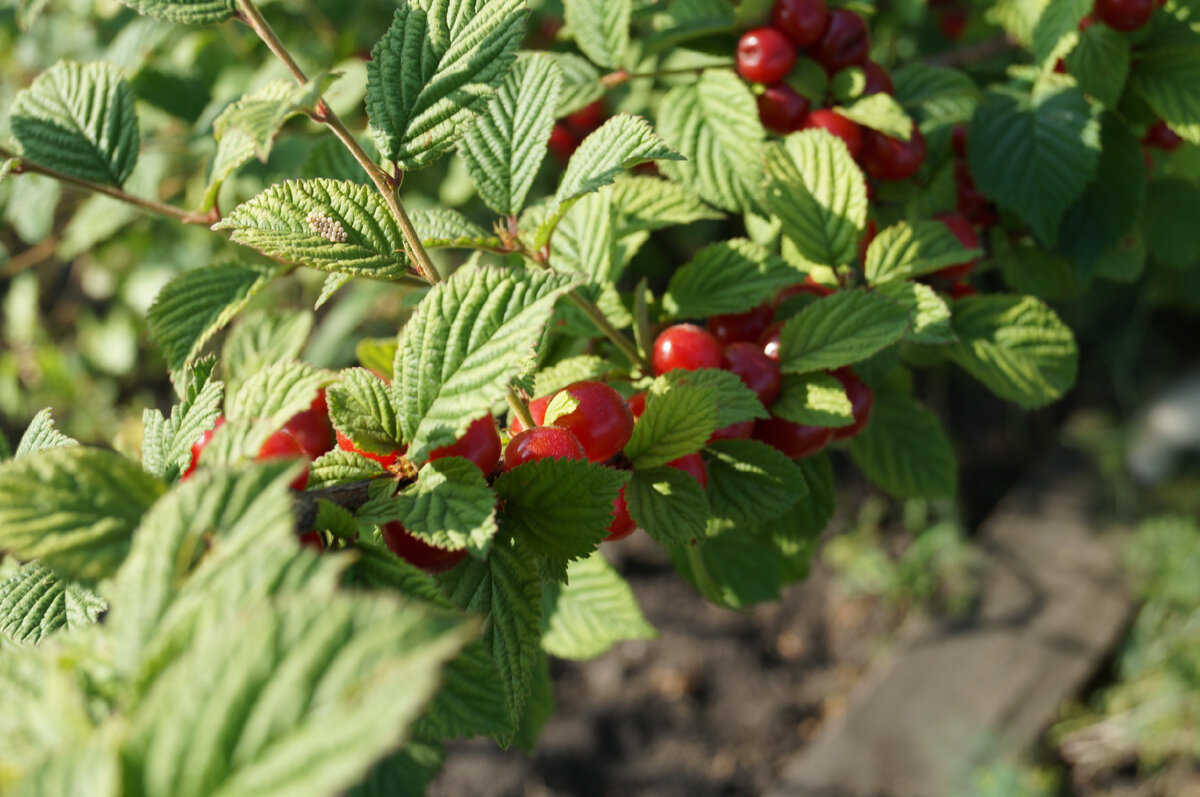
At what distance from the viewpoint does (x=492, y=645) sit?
0.69 metres

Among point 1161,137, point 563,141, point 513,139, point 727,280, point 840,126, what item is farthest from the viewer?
point 563,141

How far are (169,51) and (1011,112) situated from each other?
171cm

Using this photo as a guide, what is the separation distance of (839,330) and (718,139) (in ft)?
1.19

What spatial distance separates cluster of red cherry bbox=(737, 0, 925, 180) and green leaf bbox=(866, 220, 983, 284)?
0.14m

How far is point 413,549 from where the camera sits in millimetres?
684

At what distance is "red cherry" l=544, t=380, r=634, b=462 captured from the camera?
0.75 m

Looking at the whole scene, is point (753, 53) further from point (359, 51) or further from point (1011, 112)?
point (359, 51)

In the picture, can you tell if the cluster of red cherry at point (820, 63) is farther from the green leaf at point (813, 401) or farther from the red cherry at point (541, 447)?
the red cherry at point (541, 447)

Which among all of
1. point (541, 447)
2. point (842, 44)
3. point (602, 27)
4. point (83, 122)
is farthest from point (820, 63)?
point (83, 122)

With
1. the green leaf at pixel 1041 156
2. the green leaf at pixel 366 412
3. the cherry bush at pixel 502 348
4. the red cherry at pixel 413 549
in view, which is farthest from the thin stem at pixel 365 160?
the green leaf at pixel 1041 156

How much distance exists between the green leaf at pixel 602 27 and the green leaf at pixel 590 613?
703mm


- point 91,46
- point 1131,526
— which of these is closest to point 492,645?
point 91,46

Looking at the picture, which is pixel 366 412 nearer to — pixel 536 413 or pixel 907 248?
pixel 536 413

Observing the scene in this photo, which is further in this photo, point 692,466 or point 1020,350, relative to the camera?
point 1020,350
